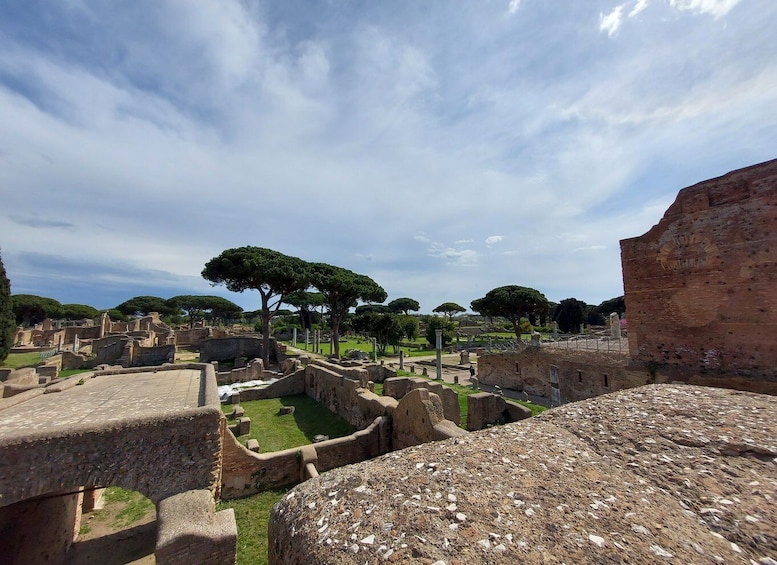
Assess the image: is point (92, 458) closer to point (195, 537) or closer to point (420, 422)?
point (195, 537)

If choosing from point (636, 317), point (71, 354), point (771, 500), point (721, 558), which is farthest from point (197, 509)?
point (71, 354)

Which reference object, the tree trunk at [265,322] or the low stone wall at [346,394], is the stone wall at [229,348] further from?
the low stone wall at [346,394]

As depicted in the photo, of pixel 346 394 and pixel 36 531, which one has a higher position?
pixel 346 394

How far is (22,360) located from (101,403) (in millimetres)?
32394

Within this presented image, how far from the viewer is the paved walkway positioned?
672 cm

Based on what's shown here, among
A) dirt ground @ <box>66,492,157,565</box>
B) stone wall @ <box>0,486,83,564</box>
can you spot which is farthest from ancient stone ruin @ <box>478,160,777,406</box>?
stone wall @ <box>0,486,83,564</box>

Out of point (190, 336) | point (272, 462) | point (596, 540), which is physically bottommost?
point (272, 462)

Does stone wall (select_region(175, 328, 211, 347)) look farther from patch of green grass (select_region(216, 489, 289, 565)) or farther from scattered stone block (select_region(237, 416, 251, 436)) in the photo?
patch of green grass (select_region(216, 489, 289, 565))

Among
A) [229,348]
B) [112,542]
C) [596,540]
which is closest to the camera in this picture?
[596,540]

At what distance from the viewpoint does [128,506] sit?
28.2 ft

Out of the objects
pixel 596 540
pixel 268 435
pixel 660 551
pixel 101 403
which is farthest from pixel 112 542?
pixel 660 551

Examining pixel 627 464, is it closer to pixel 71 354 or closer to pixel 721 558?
pixel 721 558

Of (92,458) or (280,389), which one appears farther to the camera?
(280,389)

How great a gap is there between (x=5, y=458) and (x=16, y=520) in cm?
224
